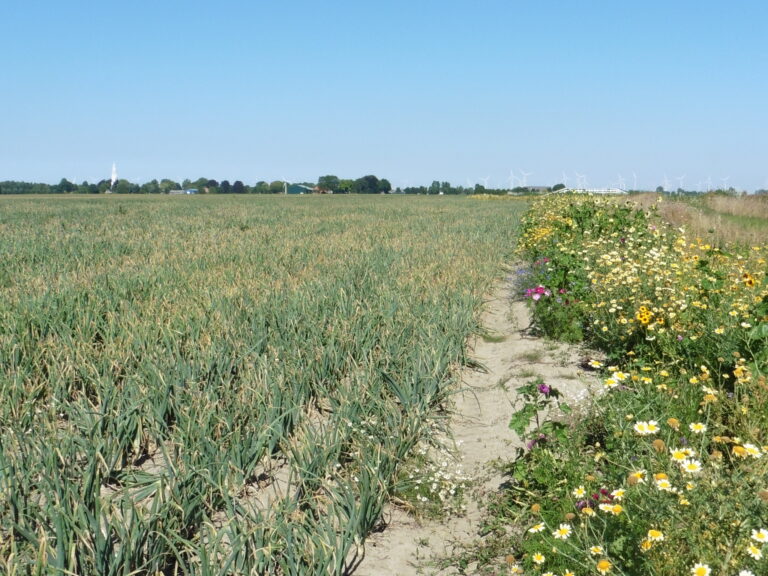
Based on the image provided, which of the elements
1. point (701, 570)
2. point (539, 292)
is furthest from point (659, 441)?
point (539, 292)

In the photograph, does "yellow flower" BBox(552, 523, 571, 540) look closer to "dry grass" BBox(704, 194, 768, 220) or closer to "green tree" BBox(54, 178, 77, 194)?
"dry grass" BBox(704, 194, 768, 220)

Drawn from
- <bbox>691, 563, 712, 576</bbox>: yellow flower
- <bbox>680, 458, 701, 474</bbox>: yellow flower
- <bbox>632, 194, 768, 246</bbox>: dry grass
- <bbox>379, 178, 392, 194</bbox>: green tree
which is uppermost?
<bbox>379, 178, 392, 194</bbox>: green tree

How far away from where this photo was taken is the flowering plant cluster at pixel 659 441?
2557 mm

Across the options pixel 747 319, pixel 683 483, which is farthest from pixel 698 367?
pixel 683 483

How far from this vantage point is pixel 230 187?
118m

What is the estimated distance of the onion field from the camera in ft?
9.14

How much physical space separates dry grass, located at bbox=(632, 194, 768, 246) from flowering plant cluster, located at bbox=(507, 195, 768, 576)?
434 centimetres

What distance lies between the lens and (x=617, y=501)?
291 cm

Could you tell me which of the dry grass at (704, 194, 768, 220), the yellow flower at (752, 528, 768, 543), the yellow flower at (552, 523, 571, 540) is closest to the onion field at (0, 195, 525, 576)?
the yellow flower at (552, 523, 571, 540)

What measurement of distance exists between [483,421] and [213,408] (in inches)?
80.0

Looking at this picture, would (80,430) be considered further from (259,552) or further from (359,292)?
(359,292)

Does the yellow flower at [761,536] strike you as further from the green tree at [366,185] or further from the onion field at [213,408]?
the green tree at [366,185]

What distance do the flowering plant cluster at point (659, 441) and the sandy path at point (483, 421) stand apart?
260 mm

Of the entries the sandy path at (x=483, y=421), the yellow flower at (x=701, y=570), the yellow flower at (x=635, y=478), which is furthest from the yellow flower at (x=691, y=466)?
the sandy path at (x=483, y=421)
